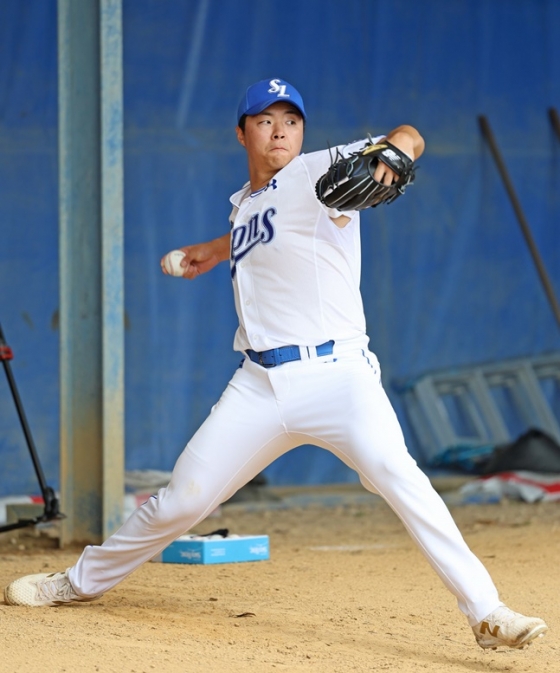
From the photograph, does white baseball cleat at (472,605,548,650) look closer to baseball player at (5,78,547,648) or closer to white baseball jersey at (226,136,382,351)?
baseball player at (5,78,547,648)

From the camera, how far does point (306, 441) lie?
3895mm

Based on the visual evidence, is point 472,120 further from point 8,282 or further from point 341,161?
point 341,161

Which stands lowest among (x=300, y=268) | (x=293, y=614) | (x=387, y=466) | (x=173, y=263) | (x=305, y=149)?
(x=293, y=614)

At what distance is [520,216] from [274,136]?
6.38m

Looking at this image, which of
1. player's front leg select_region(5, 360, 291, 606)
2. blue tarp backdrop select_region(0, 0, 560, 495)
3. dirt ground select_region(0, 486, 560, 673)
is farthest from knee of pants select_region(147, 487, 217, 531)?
blue tarp backdrop select_region(0, 0, 560, 495)

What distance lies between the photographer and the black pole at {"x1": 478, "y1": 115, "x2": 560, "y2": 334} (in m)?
10.0

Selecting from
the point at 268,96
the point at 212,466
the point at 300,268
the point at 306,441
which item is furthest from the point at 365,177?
the point at 212,466

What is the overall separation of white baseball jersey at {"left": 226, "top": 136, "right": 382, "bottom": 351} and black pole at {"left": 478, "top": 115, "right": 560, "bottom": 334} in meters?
6.38

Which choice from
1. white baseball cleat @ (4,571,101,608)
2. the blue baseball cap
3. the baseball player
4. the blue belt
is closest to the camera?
the baseball player

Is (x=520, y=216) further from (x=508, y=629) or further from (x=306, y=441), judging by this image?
(x=508, y=629)

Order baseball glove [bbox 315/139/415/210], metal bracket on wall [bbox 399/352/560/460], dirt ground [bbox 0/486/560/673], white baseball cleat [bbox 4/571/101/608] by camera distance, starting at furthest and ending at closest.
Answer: metal bracket on wall [bbox 399/352/560/460] < white baseball cleat [bbox 4/571/101/608] < dirt ground [bbox 0/486/560/673] < baseball glove [bbox 315/139/415/210]

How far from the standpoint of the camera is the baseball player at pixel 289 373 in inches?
146

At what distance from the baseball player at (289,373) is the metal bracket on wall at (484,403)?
5953mm

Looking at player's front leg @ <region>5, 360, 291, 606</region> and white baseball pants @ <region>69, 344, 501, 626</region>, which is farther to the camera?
player's front leg @ <region>5, 360, 291, 606</region>
